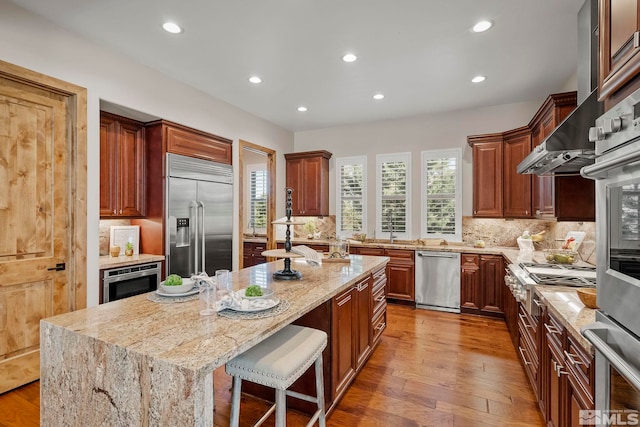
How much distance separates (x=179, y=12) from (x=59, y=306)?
2734mm

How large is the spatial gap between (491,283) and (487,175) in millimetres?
1521

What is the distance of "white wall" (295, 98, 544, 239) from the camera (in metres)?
4.63

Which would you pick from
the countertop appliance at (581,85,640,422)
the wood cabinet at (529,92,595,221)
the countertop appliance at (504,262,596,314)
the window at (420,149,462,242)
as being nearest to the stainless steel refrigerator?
the window at (420,149,462,242)

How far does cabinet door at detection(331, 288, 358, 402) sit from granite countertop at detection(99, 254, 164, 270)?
7.68 ft

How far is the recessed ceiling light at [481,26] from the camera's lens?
8.44 ft

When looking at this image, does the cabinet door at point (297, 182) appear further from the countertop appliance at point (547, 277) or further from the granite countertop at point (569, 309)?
the granite countertop at point (569, 309)

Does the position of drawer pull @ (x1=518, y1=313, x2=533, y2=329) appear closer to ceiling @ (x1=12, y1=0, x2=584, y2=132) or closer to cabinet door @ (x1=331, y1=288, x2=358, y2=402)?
cabinet door @ (x1=331, y1=288, x2=358, y2=402)

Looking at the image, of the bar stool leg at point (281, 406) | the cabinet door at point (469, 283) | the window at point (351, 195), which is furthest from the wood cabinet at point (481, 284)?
the bar stool leg at point (281, 406)

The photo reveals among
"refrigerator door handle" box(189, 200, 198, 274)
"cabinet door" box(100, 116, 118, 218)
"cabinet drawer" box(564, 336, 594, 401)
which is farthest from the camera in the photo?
"refrigerator door handle" box(189, 200, 198, 274)

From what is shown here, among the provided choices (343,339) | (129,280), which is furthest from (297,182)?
(343,339)

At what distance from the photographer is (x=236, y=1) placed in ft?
7.69

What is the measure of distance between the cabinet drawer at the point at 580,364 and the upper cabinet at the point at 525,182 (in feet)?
5.84

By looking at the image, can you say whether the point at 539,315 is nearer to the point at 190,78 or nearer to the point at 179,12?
the point at 179,12

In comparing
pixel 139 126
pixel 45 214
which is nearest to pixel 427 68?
pixel 139 126
